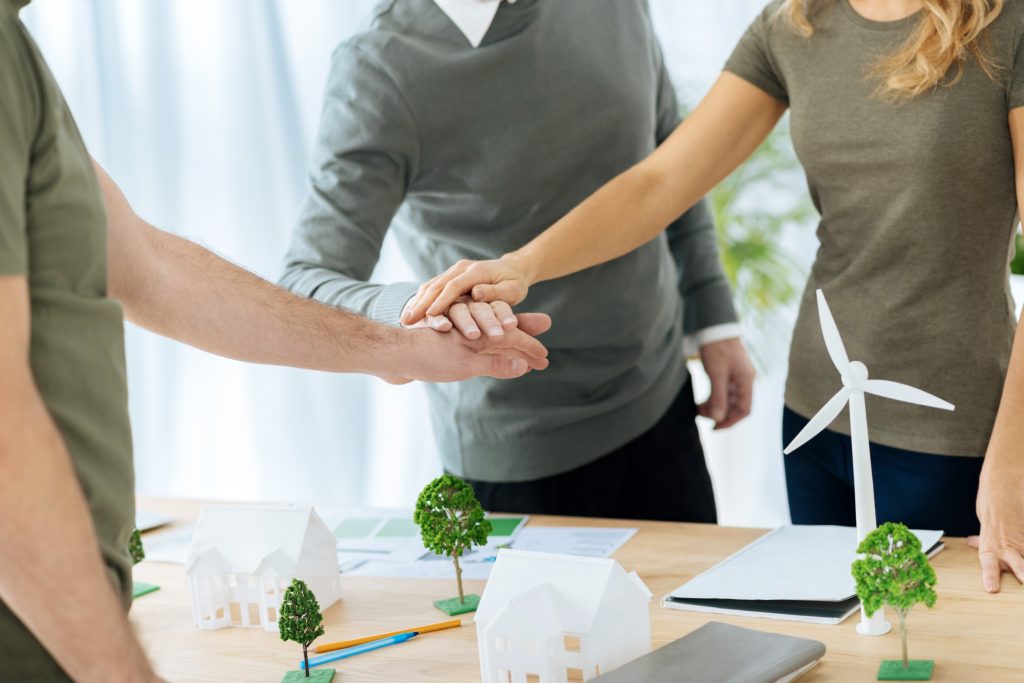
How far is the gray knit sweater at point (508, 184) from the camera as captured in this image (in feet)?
6.27

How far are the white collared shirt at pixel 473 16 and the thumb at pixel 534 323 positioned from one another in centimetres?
53

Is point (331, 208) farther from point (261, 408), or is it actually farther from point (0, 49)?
point (261, 408)

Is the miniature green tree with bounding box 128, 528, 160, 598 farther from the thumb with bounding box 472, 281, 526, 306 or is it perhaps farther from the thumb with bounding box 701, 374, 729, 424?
the thumb with bounding box 701, 374, 729, 424

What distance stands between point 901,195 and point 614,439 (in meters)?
0.72

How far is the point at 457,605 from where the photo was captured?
1.47 m

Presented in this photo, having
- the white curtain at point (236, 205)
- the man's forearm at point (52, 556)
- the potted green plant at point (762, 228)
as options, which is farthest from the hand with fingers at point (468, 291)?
the white curtain at point (236, 205)

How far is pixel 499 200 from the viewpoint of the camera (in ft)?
6.43

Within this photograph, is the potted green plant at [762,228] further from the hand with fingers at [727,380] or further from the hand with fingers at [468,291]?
the hand with fingers at [468,291]

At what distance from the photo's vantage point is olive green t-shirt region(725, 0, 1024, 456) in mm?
1537

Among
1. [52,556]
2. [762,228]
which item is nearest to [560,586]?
[52,556]

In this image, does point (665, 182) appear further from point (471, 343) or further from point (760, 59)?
point (471, 343)

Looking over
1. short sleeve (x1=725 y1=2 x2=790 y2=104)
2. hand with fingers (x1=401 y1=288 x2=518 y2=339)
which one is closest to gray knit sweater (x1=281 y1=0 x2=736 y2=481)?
hand with fingers (x1=401 y1=288 x2=518 y2=339)

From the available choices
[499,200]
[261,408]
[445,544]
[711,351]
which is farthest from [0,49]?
[261,408]

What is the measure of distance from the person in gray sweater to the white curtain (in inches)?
54.7
